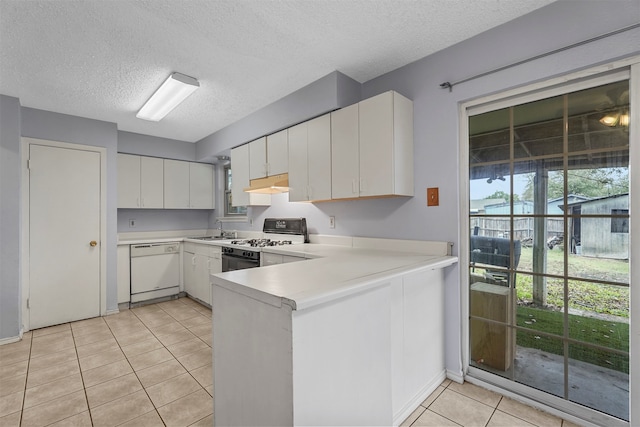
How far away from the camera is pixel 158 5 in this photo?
1.78 meters

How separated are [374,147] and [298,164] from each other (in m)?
0.95

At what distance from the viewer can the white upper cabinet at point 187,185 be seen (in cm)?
473

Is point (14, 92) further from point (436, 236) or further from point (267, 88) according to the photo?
point (436, 236)

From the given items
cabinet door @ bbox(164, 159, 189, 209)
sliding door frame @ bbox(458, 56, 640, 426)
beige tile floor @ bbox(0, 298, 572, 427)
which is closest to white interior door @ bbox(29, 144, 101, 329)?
beige tile floor @ bbox(0, 298, 572, 427)

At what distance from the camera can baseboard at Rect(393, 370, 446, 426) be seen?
176cm

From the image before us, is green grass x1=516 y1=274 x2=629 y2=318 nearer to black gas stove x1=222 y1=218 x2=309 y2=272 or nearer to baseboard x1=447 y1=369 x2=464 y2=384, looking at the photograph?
baseboard x1=447 y1=369 x2=464 y2=384

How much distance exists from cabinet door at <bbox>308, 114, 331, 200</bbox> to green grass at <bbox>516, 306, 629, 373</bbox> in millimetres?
1797

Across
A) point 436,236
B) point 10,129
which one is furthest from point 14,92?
point 436,236

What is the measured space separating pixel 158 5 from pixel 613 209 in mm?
2982

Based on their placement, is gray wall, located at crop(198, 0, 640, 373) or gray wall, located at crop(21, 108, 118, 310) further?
gray wall, located at crop(21, 108, 118, 310)

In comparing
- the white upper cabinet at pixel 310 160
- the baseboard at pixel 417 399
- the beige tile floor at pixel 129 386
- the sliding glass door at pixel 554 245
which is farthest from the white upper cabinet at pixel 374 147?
the beige tile floor at pixel 129 386

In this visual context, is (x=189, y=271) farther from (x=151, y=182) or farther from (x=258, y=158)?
(x=258, y=158)

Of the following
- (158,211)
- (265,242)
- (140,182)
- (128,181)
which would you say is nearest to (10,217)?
(128,181)

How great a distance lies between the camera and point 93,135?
3.72m
